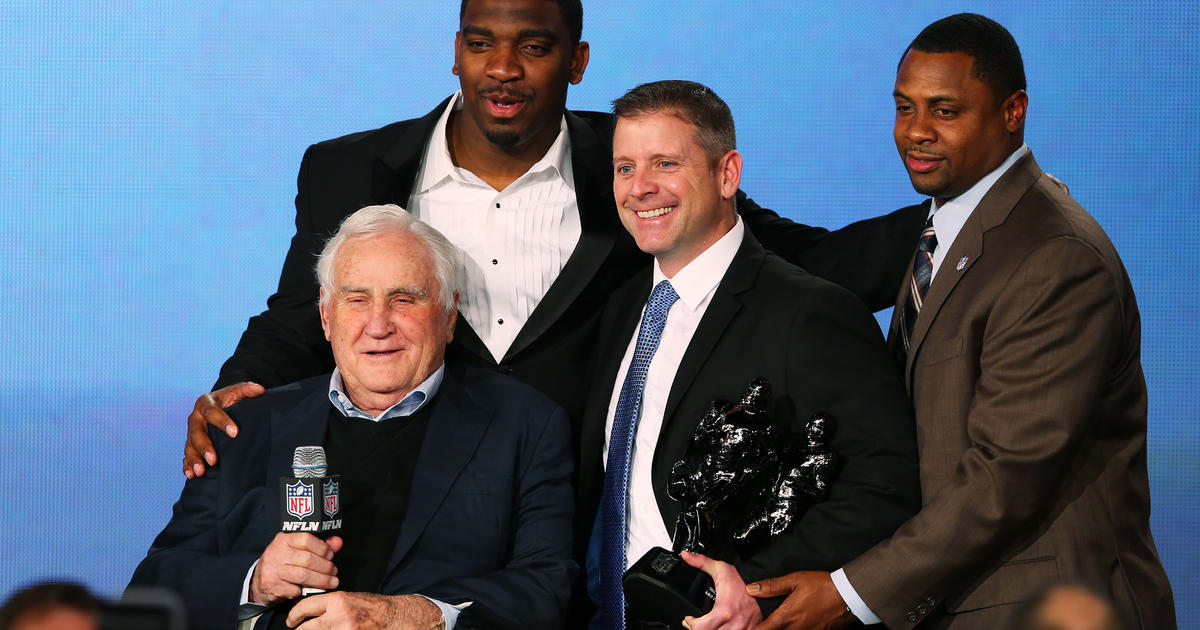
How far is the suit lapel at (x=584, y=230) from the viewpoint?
3.60 m

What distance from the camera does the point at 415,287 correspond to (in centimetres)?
317

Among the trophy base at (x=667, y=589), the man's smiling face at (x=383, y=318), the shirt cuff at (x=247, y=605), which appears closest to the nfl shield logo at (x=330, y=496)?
the shirt cuff at (x=247, y=605)

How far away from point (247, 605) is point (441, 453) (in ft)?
1.84

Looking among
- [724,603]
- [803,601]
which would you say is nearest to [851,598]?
[803,601]

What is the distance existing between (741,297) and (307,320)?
130 centimetres

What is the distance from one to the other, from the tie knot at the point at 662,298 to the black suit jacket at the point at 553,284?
0.35 metres

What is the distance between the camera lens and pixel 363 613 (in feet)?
9.23

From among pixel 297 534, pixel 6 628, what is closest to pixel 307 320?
pixel 297 534

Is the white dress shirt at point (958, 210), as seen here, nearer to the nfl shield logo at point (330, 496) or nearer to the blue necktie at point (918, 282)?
the blue necktie at point (918, 282)

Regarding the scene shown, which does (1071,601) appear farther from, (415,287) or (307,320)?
(307,320)

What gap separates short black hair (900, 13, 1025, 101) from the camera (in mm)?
3025

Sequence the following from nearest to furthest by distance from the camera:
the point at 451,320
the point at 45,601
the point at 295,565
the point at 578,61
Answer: the point at 45,601, the point at 295,565, the point at 451,320, the point at 578,61

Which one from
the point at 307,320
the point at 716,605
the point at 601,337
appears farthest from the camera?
the point at 307,320

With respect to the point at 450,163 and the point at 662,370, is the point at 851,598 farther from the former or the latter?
the point at 450,163
